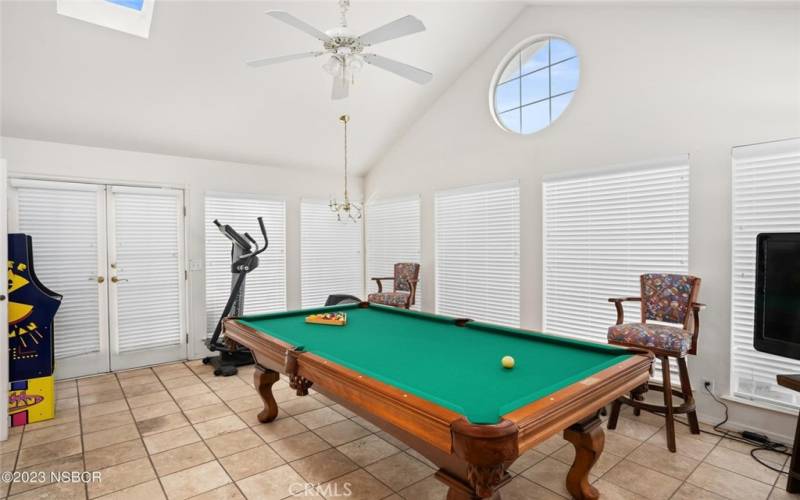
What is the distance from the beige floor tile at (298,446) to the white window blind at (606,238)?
2.50 m

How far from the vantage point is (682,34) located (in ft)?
10.4

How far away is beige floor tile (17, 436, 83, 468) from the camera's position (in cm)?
263

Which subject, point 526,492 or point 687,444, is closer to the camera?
point 526,492

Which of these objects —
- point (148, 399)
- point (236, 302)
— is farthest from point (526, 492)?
point (236, 302)

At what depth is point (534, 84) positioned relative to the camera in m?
4.28

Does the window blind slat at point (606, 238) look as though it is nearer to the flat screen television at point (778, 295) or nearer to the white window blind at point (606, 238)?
the white window blind at point (606, 238)

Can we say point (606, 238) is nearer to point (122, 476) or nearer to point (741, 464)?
point (741, 464)

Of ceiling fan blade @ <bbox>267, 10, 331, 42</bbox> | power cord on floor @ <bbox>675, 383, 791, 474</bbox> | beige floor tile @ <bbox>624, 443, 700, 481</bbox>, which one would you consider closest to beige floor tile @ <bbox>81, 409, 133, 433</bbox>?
ceiling fan blade @ <bbox>267, 10, 331, 42</bbox>

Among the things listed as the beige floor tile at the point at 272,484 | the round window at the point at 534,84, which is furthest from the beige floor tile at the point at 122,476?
the round window at the point at 534,84

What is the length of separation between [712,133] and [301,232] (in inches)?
189

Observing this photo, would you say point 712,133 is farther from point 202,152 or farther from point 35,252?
point 35,252

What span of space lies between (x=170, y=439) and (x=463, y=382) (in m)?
2.37

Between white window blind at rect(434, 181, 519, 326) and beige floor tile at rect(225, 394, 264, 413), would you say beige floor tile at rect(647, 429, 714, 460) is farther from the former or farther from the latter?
beige floor tile at rect(225, 394, 264, 413)

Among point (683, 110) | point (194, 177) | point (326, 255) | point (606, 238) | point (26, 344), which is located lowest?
point (26, 344)
